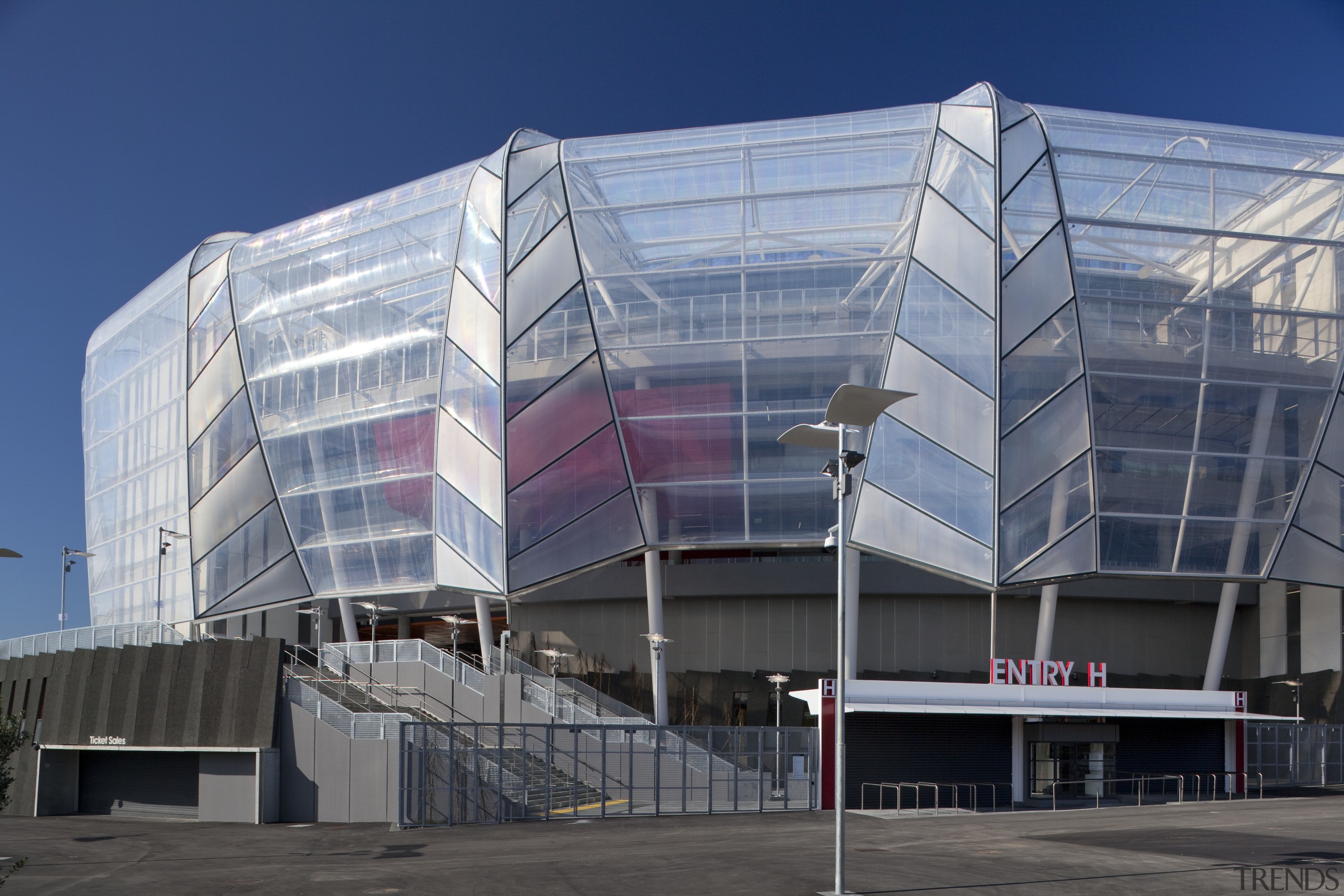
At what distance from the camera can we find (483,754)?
3269 cm

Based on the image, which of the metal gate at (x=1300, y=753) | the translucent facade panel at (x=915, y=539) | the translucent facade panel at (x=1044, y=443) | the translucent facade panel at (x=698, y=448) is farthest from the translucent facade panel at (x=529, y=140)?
the metal gate at (x=1300, y=753)

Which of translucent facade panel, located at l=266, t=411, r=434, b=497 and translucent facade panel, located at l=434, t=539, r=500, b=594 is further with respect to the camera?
translucent facade panel, located at l=266, t=411, r=434, b=497

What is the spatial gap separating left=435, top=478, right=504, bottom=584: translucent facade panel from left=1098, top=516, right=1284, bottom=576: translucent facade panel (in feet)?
71.0

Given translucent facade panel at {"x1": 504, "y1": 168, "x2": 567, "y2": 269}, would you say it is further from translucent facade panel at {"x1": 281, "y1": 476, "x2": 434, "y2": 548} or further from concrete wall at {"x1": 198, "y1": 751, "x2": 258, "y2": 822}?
concrete wall at {"x1": 198, "y1": 751, "x2": 258, "y2": 822}

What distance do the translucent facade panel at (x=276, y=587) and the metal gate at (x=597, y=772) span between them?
18.8 meters

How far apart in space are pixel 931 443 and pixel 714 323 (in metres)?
8.87

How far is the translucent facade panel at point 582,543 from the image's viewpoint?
150 feet

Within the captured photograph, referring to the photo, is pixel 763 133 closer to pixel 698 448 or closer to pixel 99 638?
pixel 698 448

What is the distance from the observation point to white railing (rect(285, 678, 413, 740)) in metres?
37.6

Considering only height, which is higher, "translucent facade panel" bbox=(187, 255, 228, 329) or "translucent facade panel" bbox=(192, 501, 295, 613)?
"translucent facade panel" bbox=(187, 255, 228, 329)

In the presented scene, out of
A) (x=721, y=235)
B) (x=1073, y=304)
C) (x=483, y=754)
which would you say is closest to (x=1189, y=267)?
(x=1073, y=304)

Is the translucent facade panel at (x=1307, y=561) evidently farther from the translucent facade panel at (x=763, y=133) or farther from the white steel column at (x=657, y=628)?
the white steel column at (x=657, y=628)

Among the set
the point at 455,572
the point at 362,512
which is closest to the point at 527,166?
the point at 362,512

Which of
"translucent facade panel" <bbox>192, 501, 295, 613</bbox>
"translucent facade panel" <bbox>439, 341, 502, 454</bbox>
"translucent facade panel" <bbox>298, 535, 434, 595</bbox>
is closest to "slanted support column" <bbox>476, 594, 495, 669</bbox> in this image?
"translucent facade panel" <bbox>298, 535, 434, 595</bbox>
